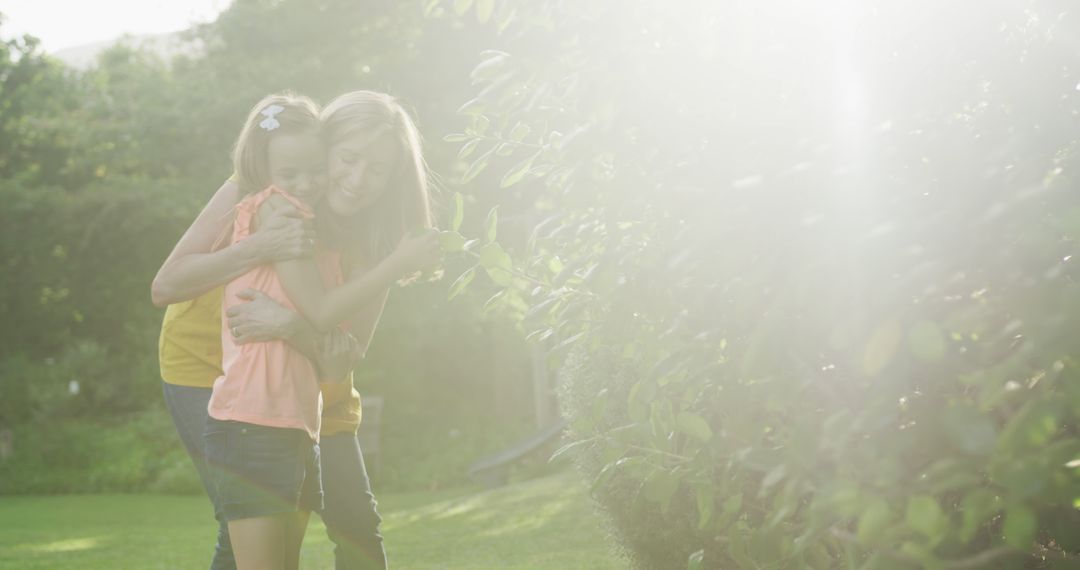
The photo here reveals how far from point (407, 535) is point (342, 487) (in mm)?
5356

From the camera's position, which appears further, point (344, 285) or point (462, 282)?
point (344, 285)

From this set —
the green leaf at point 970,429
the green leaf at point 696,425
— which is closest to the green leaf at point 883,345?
the green leaf at point 970,429

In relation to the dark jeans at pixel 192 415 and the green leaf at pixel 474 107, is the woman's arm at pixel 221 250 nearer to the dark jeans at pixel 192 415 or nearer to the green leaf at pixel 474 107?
the dark jeans at pixel 192 415

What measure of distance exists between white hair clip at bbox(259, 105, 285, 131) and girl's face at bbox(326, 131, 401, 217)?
0.59 ft

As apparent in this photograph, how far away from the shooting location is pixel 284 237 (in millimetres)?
3119

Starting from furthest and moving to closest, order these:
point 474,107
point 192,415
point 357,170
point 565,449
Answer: point 192,415 < point 357,170 < point 565,449 < point 474,107

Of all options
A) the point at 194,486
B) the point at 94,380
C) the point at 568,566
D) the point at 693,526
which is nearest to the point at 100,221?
the point at 94,380

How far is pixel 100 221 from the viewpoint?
66.6 feet

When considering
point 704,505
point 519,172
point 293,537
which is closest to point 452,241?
point 519,172

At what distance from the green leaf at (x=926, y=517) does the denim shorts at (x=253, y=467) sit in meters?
1.84

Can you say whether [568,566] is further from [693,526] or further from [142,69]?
[142,69]

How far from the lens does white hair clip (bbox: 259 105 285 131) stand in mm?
3273

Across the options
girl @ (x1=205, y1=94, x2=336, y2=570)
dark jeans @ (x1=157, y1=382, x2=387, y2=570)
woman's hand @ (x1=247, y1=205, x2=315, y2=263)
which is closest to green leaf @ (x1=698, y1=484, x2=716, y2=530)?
girl @ (x1=205, y1=94, x2=336, y2=570)

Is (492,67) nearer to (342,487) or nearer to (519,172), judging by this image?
(519,172)
